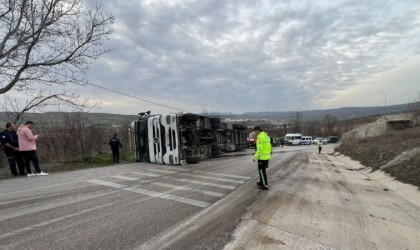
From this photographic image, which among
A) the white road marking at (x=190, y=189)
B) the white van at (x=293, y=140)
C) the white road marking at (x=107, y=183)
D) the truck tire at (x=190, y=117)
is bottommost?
the white van at (x=293, y=140)

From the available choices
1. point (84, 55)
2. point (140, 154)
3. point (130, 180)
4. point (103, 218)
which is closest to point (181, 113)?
point (140, 154)

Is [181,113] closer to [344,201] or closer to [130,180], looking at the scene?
[130,180]

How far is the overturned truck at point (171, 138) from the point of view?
16062mm

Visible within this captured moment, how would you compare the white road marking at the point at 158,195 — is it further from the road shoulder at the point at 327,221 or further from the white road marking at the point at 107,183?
the road shoulder at the point at 327,221

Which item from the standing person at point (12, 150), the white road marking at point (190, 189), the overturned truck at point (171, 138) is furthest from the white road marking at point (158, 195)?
the overturned truck at point (171, 138)

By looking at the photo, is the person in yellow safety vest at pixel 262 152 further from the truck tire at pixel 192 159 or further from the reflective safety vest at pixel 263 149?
the truck tire at pixel 192 159

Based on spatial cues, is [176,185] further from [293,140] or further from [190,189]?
[293,140]

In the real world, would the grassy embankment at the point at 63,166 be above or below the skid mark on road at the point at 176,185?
above

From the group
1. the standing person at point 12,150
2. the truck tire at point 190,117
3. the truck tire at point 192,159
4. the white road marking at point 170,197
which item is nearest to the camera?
the white road marking at point 170,197

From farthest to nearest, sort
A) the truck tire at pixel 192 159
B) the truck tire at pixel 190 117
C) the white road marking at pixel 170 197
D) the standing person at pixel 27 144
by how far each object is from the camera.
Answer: the truck tire at pixel 190 117 → the truck tire at pixel 192 159 → the standing person at pixel 27 144 → the white road marking at pixel 170 197

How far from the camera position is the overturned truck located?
1606cm

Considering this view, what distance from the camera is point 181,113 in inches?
645

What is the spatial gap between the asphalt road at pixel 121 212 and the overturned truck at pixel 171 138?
18.5ft

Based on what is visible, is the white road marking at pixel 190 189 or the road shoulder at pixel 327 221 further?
the white road marking at pixel 190 189
